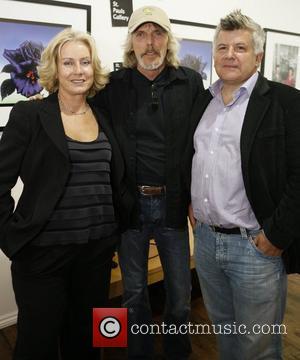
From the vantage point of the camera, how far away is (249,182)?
129 cm

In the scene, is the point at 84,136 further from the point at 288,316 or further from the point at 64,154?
the point at 288,316

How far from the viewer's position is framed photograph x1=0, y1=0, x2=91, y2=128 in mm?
1921

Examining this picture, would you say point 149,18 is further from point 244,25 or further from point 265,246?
point 265,246

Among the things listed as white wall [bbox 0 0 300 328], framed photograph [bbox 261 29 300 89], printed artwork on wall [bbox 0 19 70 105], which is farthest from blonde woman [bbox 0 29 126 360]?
framed photograph [bbox 261 29 300 89]

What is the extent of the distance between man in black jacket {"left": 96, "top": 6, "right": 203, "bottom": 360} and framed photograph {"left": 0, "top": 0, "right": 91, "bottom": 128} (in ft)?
1.89

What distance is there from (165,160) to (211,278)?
0.53 meters

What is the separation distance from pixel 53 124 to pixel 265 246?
2.88 feet

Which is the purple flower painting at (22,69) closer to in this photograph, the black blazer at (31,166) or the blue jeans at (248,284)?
the black blazer at (31,166)

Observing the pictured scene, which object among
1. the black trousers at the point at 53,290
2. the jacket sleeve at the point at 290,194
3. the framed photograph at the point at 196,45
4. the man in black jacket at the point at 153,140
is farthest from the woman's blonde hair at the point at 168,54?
the framed photograph at the point at 196,45

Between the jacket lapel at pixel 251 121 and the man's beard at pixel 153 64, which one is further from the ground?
the man's beard at pixel 153 64

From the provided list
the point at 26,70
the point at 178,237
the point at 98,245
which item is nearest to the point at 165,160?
the point at 178,237

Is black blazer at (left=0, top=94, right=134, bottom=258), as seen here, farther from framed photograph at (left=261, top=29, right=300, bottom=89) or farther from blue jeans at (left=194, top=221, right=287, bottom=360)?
framed photograph at (left=261, top=29, right=300, bottom=89)

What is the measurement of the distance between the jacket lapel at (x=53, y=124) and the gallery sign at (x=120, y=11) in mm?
1164

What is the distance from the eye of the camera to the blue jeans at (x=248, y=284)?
133 cm
